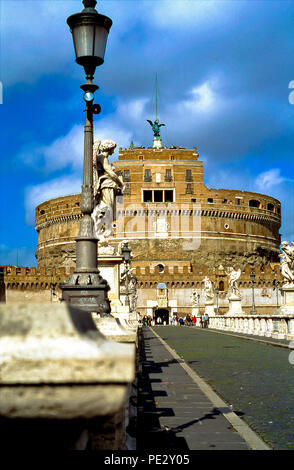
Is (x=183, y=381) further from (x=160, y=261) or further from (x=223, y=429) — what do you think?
(x=160, y=261)

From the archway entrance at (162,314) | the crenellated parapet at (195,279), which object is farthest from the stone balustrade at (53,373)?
the archway entrance at (162,314)

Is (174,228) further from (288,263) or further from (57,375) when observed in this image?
(57,375)

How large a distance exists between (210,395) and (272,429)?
199 cm

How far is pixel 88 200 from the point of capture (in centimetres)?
702

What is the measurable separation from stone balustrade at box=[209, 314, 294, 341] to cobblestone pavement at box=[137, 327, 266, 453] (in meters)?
9.00

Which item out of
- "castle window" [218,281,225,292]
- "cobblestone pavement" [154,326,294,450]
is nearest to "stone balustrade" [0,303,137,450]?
"cobblestone pavement" [154,326,294,450]

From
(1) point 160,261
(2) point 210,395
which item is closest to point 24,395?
(2) point 210,395

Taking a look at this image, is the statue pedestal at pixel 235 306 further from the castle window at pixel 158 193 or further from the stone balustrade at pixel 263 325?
the castle window at pixel 158 193

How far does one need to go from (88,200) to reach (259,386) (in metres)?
3.51

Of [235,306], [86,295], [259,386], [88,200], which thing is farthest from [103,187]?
[235,306]

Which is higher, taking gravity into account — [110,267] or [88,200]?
[88,200]

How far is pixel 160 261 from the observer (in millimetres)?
72750

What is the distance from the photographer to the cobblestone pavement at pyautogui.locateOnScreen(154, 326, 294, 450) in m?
4.94

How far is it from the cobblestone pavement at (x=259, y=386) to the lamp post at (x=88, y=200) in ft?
6.82
